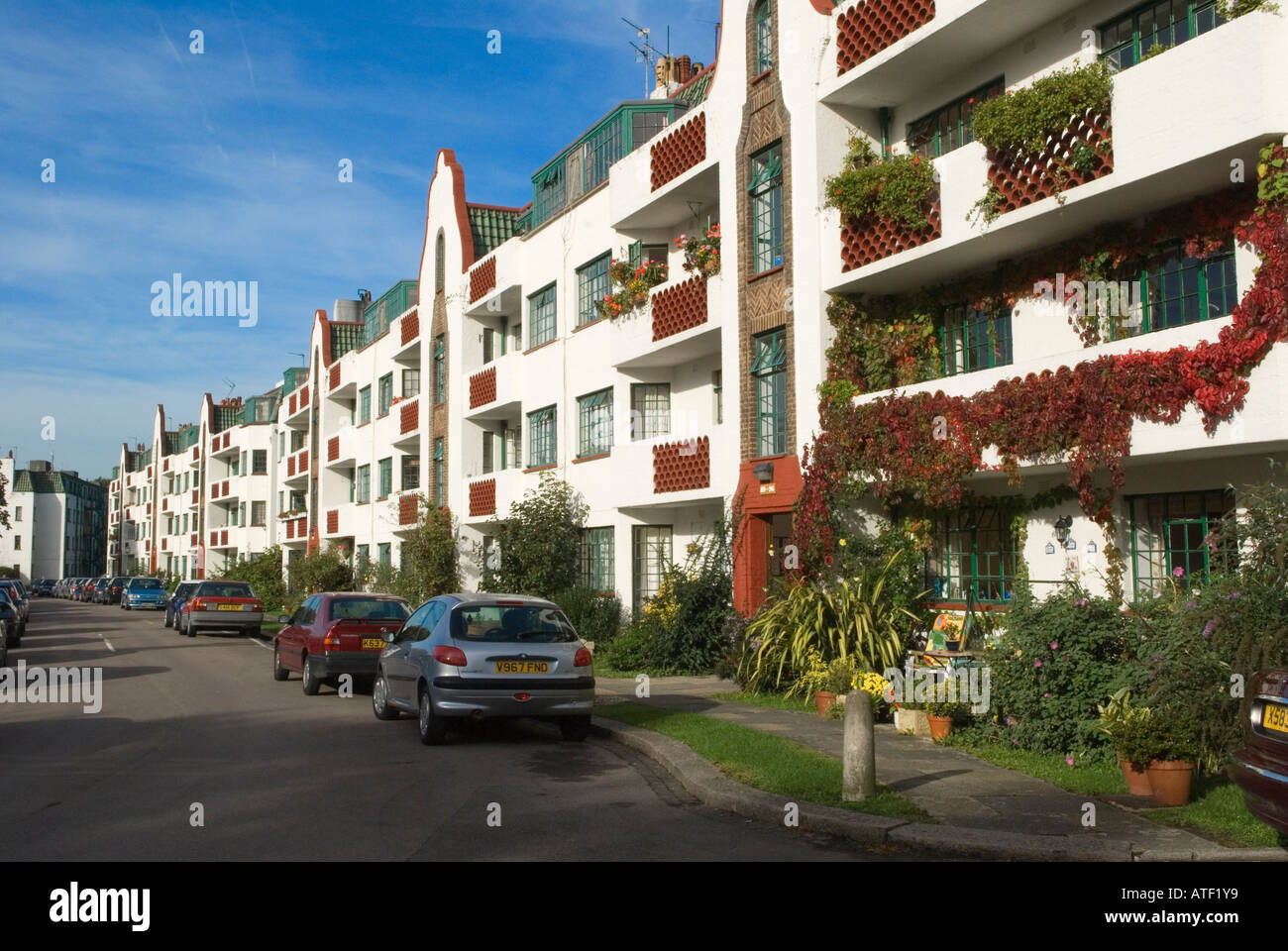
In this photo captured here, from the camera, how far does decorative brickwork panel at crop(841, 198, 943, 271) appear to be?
14688 millimetres

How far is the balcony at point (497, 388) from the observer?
28.0 metres

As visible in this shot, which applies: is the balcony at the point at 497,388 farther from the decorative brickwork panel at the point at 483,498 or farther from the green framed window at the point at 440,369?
the green framed window at the point at 440,369

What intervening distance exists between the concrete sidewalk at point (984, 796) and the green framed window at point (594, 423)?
36.0 ft

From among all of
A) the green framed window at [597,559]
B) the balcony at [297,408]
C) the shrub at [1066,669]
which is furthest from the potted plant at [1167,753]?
the balcony at [297,408]

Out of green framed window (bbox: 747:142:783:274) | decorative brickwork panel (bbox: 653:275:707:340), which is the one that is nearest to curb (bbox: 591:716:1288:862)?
green framed window (bbox: 747:142:783:274)

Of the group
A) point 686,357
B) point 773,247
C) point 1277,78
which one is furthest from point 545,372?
point 1277,78

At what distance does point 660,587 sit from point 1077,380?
9977mm

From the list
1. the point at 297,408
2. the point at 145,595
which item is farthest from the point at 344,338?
the point at 145,595

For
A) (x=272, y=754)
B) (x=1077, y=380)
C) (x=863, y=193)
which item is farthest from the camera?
(x=863, y=193)

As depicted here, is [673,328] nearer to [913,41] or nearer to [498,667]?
[913,41]

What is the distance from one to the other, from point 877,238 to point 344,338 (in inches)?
1519

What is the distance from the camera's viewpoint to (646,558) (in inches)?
914

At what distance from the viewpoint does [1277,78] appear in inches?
403

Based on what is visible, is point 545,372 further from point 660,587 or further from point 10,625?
point 10,625
